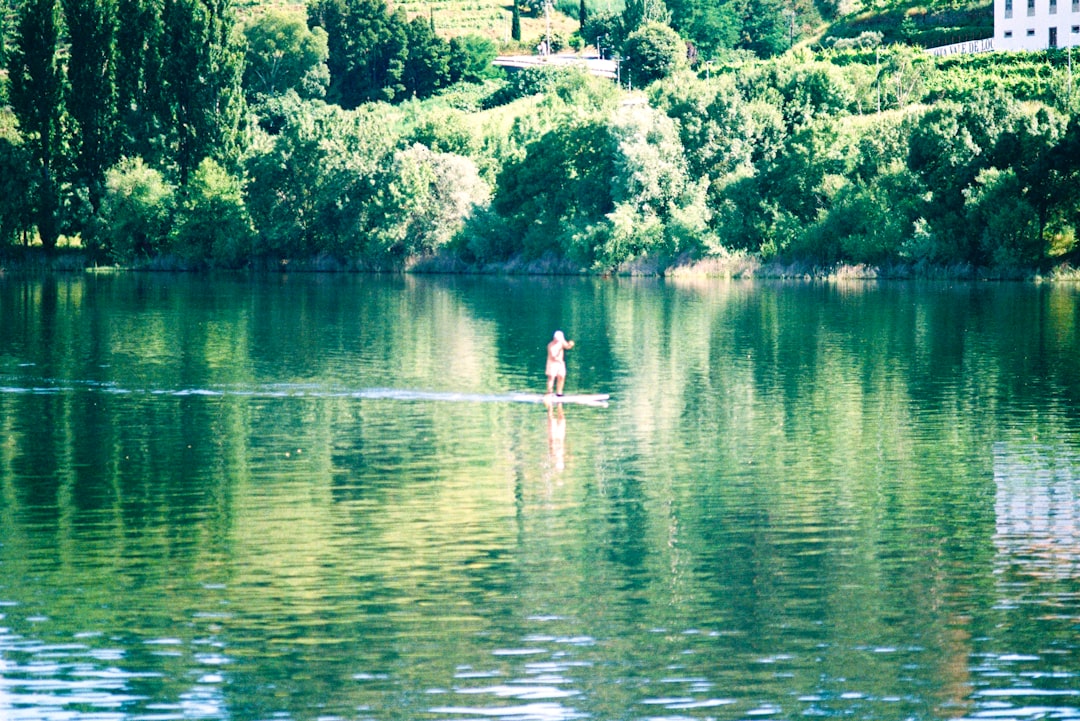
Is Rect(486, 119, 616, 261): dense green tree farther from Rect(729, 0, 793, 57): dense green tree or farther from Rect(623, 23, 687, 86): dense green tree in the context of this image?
Rect(729, 0, 793, 57): dense green tree

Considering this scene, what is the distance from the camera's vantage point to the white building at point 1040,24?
150625 mm

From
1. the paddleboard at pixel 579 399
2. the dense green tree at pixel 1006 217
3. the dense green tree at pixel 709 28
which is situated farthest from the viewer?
the dense green tree at pixel 709 28

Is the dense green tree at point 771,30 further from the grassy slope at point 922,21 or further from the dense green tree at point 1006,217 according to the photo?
the dense green tree at point 1006,217

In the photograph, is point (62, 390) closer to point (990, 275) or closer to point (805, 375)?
point (805, 375)

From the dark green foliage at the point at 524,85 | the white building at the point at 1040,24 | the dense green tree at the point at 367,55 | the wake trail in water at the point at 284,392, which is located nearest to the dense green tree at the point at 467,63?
the dense green tree at the point at 367,55

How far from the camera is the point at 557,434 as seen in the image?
119 feet

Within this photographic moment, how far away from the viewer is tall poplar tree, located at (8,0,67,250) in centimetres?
11112

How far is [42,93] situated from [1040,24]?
88613mm

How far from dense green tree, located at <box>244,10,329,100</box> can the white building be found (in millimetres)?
77027

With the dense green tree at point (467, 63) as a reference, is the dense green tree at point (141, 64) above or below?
below

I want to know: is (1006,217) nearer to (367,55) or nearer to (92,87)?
(92,87)

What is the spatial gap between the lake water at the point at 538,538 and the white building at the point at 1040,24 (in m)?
107

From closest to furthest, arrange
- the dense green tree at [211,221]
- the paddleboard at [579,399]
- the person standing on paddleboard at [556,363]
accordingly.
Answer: the paddleboard at [579,399]
the person standing on paddleboard at [556,363]
the dense green tree at [211,221]

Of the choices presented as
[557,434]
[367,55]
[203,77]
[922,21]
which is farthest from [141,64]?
[922,21]
